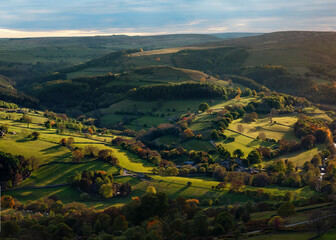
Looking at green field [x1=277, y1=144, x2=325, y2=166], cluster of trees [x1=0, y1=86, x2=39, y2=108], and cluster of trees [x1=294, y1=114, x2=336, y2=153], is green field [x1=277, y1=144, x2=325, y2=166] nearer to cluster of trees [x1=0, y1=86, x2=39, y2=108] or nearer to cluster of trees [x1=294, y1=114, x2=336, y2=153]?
cluster of trees [x1=294, y1=114, x2=336, y2=153]

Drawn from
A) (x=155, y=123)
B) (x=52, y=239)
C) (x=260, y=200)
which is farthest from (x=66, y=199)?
(x=155, y=123)

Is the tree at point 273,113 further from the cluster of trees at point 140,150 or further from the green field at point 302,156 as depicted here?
the cluster of trees at point 140,150

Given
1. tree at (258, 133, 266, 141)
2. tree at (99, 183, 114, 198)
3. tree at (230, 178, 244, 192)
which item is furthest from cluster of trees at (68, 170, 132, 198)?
tree at (258, 133, 266, 141)

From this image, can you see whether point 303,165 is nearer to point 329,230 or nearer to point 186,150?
point 186,150

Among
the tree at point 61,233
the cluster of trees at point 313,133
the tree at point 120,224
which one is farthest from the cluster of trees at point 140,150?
the cluster of trees at point 313,133

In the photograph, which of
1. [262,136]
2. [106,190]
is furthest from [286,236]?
[262,136]

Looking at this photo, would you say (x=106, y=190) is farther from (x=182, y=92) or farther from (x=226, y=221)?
(x=182, y=92)
